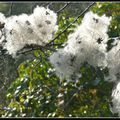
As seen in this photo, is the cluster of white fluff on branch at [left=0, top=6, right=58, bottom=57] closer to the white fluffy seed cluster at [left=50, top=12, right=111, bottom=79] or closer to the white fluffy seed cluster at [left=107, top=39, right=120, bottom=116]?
the white fluffy seed cluster at [left=50, top=12, right=111, bottom=79]

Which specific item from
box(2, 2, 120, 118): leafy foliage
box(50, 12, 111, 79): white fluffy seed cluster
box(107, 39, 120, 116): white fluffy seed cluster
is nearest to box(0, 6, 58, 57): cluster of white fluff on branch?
box(50, 12, 111, 79): white fluffy seed cluster

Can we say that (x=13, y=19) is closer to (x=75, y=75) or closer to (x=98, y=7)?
(x=75, y=75)

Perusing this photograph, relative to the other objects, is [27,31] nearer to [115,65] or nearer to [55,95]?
[115,65]

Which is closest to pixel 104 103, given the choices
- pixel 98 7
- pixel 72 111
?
pixel 72 111

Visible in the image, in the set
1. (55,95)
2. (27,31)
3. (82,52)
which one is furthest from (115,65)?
(55,95)

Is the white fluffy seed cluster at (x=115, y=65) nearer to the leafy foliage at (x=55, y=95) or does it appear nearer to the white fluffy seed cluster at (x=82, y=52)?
the white fluffy seed cluster at (x=82, y=52)

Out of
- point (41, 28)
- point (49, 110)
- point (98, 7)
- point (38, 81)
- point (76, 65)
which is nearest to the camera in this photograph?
point (76, 65)

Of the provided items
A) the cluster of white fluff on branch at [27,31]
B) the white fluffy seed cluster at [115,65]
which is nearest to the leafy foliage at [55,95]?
the cluster of white fluff on branch at [27,31]
